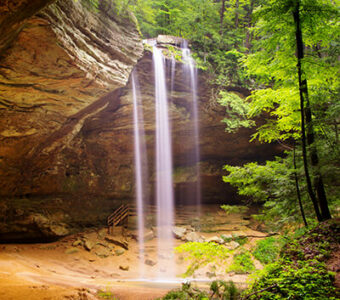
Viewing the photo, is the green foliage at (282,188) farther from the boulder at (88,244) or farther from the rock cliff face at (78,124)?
the boulder at (88,244)

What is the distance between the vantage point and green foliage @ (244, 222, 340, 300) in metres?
2.56

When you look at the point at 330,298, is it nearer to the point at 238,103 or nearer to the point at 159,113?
the point at 238,103

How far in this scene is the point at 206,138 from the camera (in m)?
14.6

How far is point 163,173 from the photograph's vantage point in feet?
50.4

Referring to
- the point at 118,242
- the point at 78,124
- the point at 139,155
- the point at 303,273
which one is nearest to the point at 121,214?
the point at 118,242

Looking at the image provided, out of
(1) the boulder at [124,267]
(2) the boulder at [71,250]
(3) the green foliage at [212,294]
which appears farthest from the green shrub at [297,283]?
(2) the boulder at [71,250]

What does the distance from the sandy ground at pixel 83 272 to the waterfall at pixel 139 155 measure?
1.12 meters

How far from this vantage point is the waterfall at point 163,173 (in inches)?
424

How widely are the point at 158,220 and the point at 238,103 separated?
31.1 ft

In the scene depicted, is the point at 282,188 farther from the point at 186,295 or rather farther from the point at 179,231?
the point at 179,231

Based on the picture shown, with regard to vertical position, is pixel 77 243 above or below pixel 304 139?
below

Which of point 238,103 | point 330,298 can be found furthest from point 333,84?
point 238,103

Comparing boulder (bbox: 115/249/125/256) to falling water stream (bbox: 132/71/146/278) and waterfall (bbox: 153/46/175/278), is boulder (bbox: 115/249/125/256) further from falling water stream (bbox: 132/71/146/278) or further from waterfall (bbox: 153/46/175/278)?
waterfall (bbox: 153/46/175/278)

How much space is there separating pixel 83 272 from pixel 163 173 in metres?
8.56
